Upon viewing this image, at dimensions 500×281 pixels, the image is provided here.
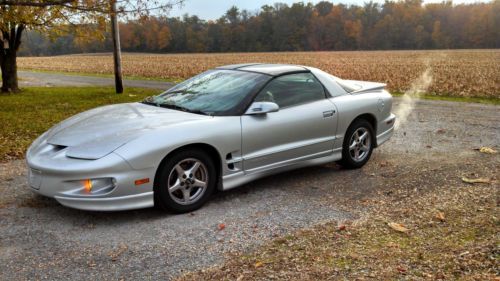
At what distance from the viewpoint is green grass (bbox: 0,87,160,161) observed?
7.89m

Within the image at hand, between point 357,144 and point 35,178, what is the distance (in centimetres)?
379

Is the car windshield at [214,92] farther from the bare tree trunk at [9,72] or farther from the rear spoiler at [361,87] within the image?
the bare tree trunk at [9,72]

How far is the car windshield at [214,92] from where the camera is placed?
5016mm

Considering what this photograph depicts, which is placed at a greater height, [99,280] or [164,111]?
[164,111]

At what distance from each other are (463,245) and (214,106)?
8.85 feet

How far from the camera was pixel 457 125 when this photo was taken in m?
9.22

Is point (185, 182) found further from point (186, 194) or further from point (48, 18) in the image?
point (48, 18)

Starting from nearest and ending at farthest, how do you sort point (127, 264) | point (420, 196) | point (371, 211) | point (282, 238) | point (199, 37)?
point (127, 264), point (282, 238), point (371, 211), point (420, 196), point (199, 37)

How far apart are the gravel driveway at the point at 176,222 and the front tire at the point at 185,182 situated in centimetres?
12

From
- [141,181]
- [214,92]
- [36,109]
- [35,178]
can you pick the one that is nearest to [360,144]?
[214,92]

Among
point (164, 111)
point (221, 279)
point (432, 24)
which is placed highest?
point (432, 24)

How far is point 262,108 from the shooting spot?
16.0 feet

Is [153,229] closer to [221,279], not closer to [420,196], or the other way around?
[221,279]

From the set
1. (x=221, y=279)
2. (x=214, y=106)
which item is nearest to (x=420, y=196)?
(x=214, y=106)
